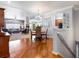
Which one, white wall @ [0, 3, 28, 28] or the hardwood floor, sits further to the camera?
the hardwood floor

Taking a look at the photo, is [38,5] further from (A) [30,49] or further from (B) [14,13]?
(A) [30,49]

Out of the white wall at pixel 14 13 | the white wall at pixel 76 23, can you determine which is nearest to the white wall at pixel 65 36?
the white wall at pixel 76 23

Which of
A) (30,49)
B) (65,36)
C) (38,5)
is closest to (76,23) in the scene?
(65,36)

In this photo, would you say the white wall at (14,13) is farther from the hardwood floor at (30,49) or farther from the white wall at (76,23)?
the white wall at (76,23)

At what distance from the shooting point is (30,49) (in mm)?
3104

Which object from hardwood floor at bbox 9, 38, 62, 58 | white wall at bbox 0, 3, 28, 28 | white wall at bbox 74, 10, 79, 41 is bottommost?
hardwood floor at bbox 9, 38, 62, 58

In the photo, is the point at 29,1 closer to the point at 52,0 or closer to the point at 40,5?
the point at 40,5

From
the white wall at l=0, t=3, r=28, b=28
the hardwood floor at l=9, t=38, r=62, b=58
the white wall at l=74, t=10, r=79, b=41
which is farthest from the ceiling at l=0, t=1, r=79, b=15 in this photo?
the hardwood floor at l=9, t=38, r=62, b=58

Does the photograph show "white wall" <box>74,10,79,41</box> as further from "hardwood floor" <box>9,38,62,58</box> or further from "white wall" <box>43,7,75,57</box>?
"hardwood floor" <box>9,38,62,58</box>

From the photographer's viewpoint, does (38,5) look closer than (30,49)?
Yes

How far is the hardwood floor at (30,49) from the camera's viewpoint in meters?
3.00

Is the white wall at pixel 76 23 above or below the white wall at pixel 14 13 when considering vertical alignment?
below

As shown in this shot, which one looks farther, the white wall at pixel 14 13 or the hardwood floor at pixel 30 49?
the hardwood floor at pixel 30 49

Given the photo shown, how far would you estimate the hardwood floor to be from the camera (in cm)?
300
